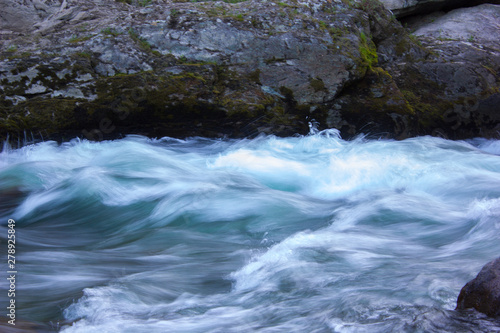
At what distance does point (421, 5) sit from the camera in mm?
10078

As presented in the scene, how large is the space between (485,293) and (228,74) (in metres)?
5.10

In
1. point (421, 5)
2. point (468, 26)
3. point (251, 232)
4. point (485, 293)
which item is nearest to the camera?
point (485, 293)

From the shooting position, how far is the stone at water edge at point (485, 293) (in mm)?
2041

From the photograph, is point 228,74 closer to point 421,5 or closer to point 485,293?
point 485,293

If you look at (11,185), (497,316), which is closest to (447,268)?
(497,316)

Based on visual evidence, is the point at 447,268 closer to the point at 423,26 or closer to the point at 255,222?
the point at 255,222

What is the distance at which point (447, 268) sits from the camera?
3008mm

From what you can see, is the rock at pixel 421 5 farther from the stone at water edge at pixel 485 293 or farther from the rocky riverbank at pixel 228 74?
the stone at water edge at pixel 485 293

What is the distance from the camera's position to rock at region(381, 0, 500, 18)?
9.98m

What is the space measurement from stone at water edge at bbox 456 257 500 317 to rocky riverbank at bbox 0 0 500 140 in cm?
441

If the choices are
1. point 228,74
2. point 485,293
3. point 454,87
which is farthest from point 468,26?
point 485,293

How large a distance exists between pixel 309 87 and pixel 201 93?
163 centimetres

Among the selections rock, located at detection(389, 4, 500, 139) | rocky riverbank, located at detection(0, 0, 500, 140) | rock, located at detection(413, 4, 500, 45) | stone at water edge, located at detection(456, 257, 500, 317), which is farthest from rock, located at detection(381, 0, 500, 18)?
stone at water edge, located at detection(456, 257, 500, 317)

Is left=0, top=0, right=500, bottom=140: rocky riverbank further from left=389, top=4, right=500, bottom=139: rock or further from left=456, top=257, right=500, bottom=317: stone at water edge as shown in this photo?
left=456, top=257, right=500, bottom=317: stone at water edge
